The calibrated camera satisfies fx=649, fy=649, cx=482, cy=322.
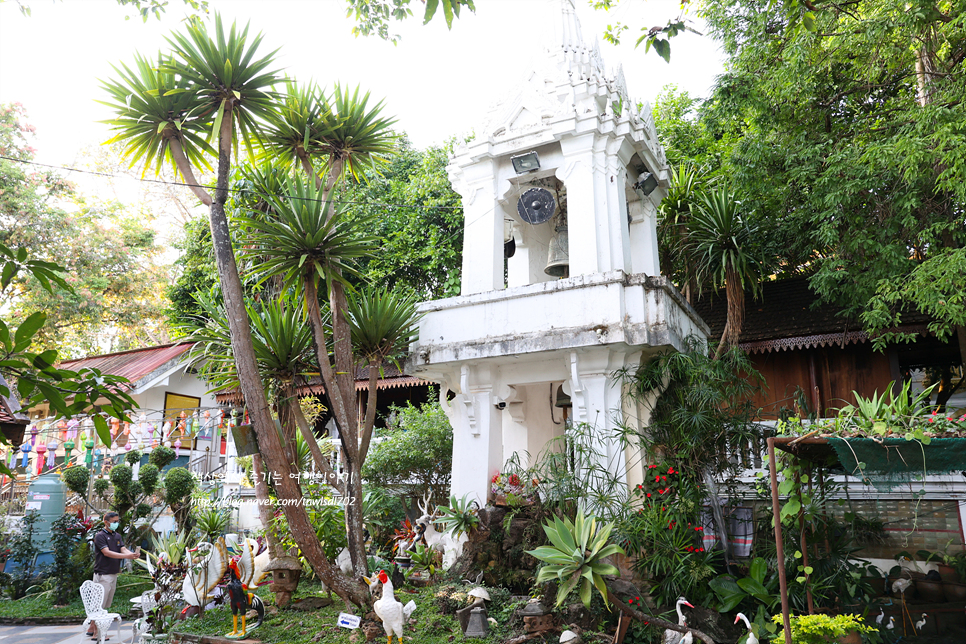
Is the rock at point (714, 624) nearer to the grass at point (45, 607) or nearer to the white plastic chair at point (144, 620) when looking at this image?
the white plastic chair at point (144, 620)

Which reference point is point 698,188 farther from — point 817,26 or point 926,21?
point 926,21

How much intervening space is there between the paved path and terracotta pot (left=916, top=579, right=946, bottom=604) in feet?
29.2

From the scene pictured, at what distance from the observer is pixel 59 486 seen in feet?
35.4

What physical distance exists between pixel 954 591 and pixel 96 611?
9.18 m

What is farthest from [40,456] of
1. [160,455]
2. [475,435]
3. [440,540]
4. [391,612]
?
[391,612]

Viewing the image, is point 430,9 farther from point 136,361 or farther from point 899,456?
point 136,361

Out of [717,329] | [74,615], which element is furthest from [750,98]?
[74,615]

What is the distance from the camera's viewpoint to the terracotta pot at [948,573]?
7.25 meters

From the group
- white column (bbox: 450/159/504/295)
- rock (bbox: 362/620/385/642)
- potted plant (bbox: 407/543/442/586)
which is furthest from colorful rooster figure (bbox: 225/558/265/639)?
white column (bbox: 450/159/504/295)

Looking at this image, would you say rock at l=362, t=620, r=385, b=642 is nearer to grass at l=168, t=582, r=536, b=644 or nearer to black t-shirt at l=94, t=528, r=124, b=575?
grass at l=168, t=582, r=536, b=644

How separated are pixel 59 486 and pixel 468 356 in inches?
304

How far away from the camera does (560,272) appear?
936 cm

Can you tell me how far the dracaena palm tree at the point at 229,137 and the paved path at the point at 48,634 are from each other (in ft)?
8.75

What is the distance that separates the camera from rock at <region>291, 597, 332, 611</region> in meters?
7.34
